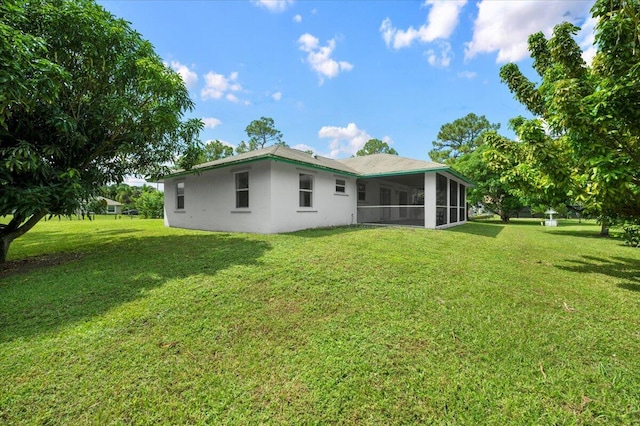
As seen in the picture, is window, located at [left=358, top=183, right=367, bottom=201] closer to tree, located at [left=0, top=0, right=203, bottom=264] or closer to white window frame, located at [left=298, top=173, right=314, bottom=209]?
white window frame, located at [left=298, top=173, right=314, bottom=209]

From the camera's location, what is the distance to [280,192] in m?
10.3

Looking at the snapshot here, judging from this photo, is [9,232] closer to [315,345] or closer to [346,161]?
[315,345]

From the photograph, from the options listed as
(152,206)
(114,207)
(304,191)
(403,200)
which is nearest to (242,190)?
(304,191)

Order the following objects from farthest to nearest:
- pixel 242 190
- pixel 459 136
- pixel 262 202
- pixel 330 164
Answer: pixel 459 136
pixel 330 164
pixel 242 190
pixel 262 202

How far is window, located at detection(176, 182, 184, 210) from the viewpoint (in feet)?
46.3

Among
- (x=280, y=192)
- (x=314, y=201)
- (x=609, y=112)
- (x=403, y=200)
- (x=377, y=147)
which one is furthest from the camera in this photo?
(x=377, y=147)

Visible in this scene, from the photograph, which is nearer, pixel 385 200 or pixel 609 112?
pixel 609 112

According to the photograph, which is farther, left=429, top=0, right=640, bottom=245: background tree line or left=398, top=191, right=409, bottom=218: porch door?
left=398, top=191, right=409, bottom=218: porch door

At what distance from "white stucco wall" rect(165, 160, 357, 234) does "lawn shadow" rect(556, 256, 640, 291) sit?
8229mm

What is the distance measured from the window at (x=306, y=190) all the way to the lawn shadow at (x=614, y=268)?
328 inches

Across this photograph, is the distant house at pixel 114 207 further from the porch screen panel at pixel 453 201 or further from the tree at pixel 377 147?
the porch screen panel at pixel 453 201

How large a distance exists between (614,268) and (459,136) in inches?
1610

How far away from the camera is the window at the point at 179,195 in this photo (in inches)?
555

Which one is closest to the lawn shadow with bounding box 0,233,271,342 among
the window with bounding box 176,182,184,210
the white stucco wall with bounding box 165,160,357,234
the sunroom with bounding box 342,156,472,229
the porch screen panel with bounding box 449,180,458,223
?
the white stucco wall with bounding box 165,160,357,234
